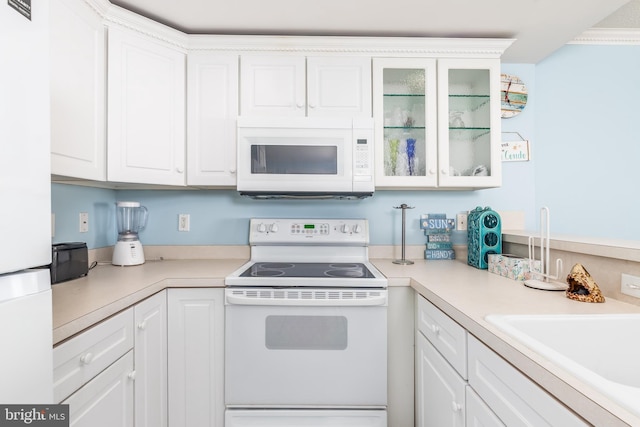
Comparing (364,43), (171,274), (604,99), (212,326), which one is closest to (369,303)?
(212,326)

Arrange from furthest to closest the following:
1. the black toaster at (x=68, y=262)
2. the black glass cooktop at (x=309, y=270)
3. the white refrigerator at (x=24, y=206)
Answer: the black glass cooktop at (x=309, y=270) < the black toaster at (x=68, y=262) < the white refrigerator at (x=24, y=206)

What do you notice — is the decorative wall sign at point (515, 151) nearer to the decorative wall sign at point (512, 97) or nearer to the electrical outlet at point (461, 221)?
the decorative wall sign at point (512, 97)

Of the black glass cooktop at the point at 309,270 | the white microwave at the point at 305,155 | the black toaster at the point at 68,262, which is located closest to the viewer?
the black toaster at the point at 68,262

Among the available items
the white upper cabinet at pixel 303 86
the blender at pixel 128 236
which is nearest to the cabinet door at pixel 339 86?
the white upper cabinet at pixel 303 86

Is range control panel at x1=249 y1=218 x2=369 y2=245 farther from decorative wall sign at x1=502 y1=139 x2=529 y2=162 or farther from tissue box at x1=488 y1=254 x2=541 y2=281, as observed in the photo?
decorative wall sign at x1=502 y1=139 x2=529 y2=162

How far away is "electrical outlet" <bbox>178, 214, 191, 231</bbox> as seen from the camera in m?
2.15

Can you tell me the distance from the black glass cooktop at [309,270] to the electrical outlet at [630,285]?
95cm

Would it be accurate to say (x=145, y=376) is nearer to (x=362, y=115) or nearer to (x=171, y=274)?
(x=171, y=274)

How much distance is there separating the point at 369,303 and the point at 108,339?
1.06m

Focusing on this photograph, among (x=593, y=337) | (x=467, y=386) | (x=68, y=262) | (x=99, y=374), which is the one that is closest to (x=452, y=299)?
(x=467, y=386)

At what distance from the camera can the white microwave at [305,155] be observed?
1.78 m

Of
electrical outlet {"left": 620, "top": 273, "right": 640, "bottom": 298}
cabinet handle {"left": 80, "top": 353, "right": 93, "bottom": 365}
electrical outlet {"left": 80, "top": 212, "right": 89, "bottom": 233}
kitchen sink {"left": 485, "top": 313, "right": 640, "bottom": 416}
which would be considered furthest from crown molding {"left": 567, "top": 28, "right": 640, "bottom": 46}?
electrical outlet {"left": 80, "top": 212, "right": 89, "bottom": 233}

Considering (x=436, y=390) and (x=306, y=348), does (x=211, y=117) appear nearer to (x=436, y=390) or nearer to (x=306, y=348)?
(x=306, y=348)

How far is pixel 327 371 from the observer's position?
5.03 ft
